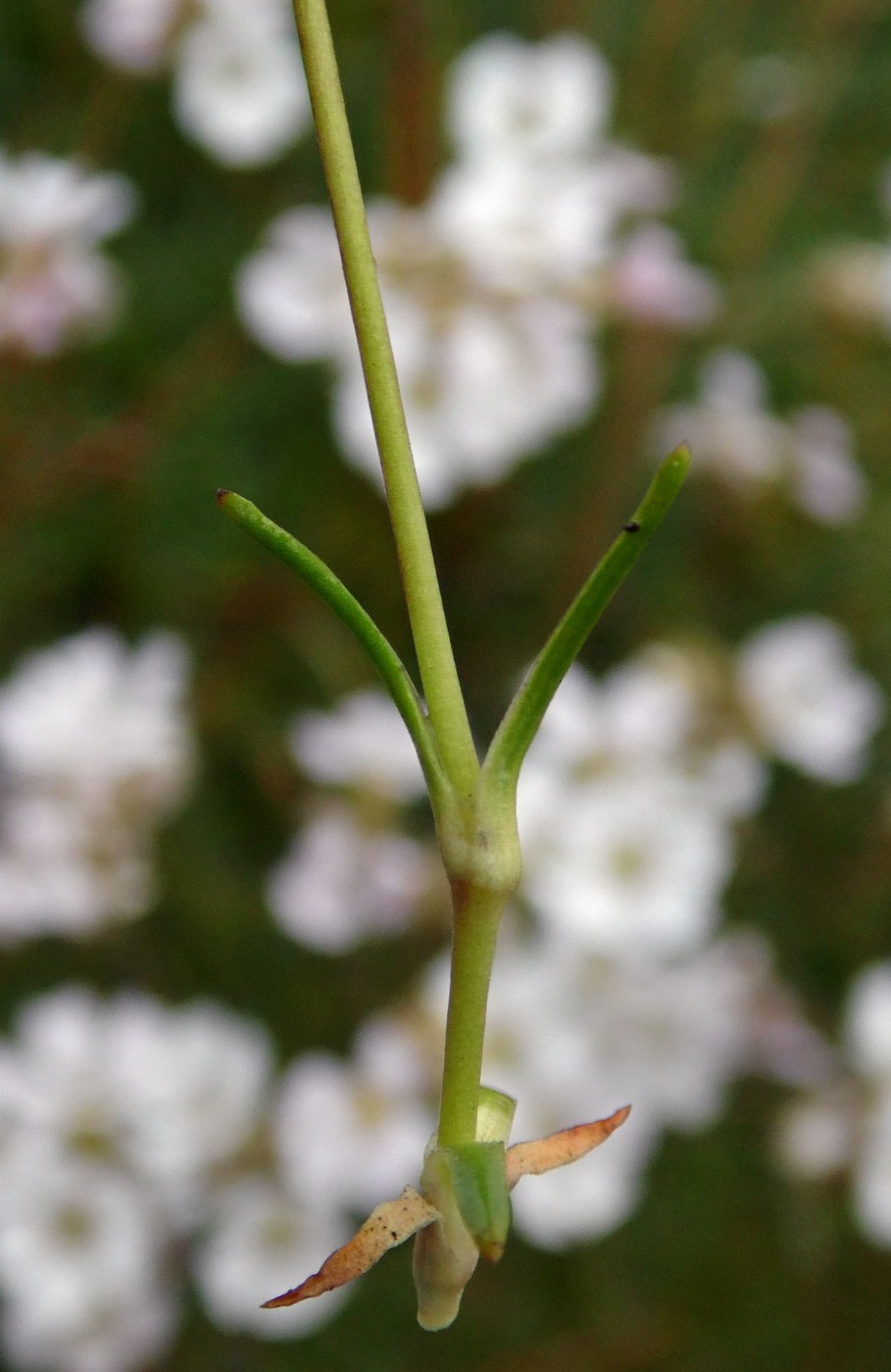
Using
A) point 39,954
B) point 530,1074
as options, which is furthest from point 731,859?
point 39,954

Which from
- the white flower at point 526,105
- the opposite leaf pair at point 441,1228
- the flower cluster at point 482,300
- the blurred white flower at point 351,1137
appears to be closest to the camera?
the opposite leaf pair at point 441,1228

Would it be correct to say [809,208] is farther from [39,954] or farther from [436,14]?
[39,954]

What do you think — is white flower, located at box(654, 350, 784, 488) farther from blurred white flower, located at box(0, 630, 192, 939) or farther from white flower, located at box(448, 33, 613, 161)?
blurred white flower, located at box(0, 630, 192, 939)

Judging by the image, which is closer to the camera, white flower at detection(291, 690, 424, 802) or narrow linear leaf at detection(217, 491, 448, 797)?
narrow linear leaf at detection(217, 491, 448, 797)

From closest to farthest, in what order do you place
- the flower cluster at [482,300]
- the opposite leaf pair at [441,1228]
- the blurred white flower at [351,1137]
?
the opposite leaf pair at [441,1228], the blurred white flower at [351,1137], the flower cluster at [482,300]

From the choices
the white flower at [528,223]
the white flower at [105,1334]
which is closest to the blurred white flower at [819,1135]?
the white flower at [105,1334]

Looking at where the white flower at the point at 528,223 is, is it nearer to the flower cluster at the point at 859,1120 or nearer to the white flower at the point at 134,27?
the white flower at the point at 134,27

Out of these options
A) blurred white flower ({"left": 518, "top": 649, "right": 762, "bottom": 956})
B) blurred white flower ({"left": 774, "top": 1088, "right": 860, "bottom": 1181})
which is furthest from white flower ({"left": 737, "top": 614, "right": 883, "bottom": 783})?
blurred white flower ({"left": 774, "top": 1088, "right": 860, "bottom": 1181})

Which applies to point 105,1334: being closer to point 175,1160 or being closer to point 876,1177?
point 175,1160
